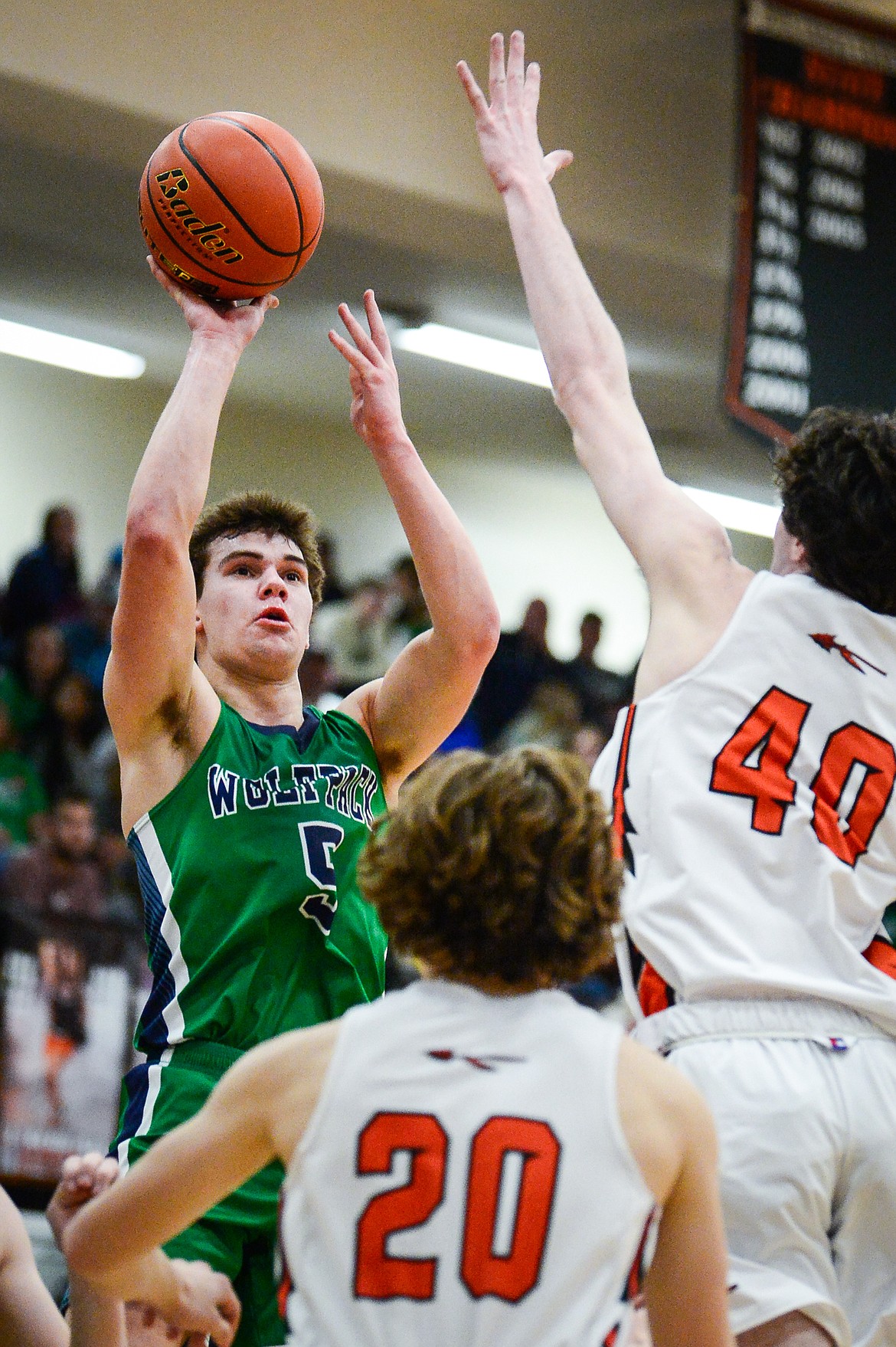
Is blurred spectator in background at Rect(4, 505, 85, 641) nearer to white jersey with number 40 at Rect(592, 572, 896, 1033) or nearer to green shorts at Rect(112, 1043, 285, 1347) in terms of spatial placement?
green shorts at Rect(112, 1043, 285, 1347)

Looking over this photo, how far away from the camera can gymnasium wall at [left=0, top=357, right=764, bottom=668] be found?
11.5 m

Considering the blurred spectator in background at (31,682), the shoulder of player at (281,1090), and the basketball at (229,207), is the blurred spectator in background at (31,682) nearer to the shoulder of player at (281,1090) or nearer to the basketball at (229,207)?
the basketball at (229,207)

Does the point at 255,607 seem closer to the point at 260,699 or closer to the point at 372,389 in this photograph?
the point at 260,699

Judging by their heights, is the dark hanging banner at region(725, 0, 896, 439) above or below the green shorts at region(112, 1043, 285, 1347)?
above

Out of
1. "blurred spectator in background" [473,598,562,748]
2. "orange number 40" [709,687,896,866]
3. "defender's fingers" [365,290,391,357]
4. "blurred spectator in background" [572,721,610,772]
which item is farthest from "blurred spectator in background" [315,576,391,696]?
"orange number 40" [709,687,896,866]

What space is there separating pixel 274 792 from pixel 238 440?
9.52 metres

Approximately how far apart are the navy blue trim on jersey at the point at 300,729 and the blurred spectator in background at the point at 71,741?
6006 mm

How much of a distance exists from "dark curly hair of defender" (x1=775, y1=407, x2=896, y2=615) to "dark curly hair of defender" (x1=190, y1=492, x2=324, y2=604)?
123cm

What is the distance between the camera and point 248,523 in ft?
11.3

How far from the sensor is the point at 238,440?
12.3 metres

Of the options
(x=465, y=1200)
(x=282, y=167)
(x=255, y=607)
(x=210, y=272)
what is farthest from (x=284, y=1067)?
(x=282, y=167)

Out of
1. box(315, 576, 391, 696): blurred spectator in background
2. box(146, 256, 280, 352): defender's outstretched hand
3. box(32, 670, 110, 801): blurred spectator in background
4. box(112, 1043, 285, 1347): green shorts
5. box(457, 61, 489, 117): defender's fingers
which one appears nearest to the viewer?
box(112, 1043, 285, 1347): green shorts

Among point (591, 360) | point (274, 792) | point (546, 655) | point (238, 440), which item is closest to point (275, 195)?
point (591, 360)

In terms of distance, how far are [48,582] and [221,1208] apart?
7.48 metres
